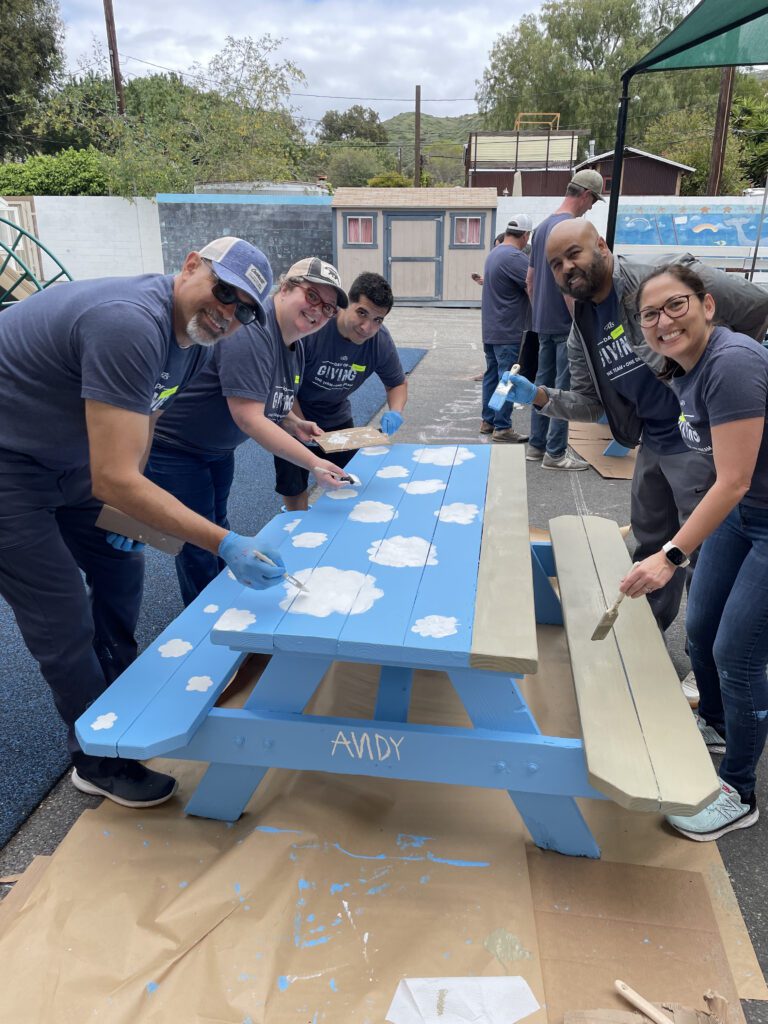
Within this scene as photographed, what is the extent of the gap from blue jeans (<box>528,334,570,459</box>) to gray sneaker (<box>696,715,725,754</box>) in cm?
319

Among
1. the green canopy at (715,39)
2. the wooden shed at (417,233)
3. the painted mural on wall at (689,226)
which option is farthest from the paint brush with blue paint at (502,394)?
the painted mural on wall at (689,226)

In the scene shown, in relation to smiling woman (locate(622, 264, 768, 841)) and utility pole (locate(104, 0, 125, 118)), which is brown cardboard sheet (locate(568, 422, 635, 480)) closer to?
smiling woman (locate(622, 264, 768, 841))

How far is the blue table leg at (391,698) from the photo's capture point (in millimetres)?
2107

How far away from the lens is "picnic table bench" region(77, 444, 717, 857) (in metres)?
1.71

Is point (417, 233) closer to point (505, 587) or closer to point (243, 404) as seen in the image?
point (243, 404)

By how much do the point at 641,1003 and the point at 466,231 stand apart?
1588cm

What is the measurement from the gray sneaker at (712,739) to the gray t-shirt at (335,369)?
2091mm

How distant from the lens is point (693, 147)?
119 ft

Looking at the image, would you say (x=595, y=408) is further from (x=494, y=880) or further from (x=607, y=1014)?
(x=607, y=1014)

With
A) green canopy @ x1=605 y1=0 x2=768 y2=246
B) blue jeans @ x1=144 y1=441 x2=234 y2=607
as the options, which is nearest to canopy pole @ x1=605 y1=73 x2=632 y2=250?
green canopy @ x1=605 y1=0 x2=768 y2=246

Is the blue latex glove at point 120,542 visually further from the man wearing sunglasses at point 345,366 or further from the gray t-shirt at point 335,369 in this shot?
the gray t-shirt at point 335,369

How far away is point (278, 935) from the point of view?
1734mm

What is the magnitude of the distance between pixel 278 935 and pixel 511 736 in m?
0.74

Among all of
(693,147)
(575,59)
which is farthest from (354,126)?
(693,147)
